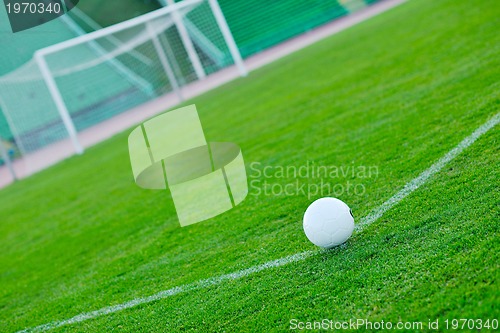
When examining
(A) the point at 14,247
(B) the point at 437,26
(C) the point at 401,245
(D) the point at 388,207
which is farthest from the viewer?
(B) the point at 437,26

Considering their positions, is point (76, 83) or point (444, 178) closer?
point (444, 178)

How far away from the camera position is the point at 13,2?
898 cm

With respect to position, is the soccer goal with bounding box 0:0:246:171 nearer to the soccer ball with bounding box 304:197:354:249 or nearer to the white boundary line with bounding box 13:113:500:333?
the white boundary line with bounding box 13:113:500:333

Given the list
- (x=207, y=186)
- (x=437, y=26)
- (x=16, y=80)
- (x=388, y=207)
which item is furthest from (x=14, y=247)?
(x=16, y=80)

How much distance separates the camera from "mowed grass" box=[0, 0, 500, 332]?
10.2 ft

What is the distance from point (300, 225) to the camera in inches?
169

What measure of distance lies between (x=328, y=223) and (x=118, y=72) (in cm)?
1496

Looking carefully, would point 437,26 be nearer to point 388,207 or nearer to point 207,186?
point 207,186

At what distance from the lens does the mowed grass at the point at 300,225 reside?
311 cm

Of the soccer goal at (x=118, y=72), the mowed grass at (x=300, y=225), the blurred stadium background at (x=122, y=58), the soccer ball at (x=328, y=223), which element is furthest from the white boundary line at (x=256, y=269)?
the soccer goal at (x=118, y=72)

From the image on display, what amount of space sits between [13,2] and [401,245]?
26.2 ft

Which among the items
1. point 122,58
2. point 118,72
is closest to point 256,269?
point 118,72

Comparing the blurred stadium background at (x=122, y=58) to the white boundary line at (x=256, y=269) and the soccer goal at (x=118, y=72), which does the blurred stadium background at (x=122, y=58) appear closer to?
the soccer goal at (x=118, y=72)

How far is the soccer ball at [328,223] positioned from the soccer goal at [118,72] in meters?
10.7
